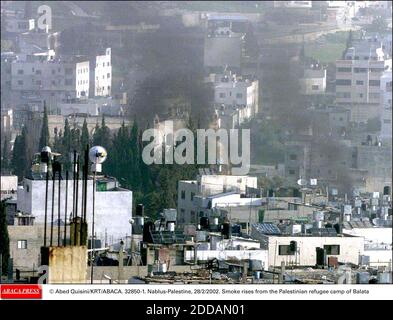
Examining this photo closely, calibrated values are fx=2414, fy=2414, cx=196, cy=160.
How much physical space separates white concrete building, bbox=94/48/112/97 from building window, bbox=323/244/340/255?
22.6 metres

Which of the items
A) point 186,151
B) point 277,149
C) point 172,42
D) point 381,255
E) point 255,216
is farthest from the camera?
point 172,42

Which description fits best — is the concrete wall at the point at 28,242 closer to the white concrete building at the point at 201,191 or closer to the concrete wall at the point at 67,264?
the white concrete building at the point at 201,191

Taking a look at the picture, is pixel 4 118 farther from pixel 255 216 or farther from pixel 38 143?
pixel 255 216

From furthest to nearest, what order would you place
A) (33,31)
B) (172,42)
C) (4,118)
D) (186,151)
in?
(33,31)
(172,42)
(4,118)
(186,151)

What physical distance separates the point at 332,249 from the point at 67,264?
1372 centimetres

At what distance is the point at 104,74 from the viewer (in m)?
42.8

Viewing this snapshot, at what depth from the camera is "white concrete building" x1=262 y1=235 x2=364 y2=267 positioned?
16547 mm

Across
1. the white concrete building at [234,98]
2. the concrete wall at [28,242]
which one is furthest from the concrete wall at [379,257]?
the white concrete building at [234,98]

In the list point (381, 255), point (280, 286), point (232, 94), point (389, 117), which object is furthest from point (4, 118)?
point (280, 286)

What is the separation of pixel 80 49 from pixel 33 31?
194 centimetres

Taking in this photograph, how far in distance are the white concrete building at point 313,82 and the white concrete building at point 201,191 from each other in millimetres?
15066

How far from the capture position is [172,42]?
43500 mm

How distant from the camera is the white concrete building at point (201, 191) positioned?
23719mm
